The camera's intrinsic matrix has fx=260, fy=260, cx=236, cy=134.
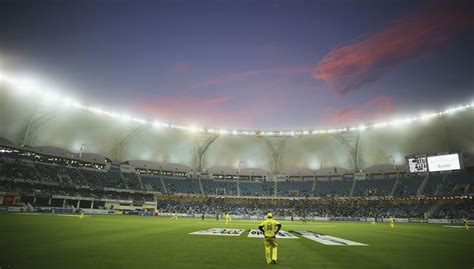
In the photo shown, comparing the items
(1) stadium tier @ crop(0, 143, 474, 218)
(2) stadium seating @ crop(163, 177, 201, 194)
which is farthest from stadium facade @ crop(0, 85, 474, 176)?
(2) stadium seating @ crop(163, 177, 201, 194)

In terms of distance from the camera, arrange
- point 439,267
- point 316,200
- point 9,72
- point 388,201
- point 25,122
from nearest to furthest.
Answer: point 439,267 → point 9,72 → point 25,122 → point 388,201 → point 316,200

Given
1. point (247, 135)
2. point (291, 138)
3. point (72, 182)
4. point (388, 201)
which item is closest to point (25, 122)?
point (72, 182)

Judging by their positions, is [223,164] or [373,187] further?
[223,164]

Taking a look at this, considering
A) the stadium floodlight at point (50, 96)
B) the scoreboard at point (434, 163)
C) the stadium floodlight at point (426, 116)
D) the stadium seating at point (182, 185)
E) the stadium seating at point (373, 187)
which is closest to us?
the stadium floodlight at point (50, 96)

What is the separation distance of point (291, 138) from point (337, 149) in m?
13.0

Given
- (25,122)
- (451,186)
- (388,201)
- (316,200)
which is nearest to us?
(25,122)

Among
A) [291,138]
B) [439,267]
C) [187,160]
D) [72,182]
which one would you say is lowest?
[439,267]

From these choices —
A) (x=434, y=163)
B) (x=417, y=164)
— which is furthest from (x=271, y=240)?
(x=434, y=163)

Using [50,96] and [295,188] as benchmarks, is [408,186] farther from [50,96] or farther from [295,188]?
[50,96]

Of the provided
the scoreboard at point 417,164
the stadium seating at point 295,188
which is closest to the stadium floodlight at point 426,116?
the scoreboard at point 417,164

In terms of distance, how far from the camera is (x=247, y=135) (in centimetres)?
7188

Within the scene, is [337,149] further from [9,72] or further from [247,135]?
[9,72]

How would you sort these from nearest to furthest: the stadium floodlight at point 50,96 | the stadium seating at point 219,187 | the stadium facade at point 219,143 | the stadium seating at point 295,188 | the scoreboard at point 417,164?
1. the stadium floodlight at point 50,96
2. the stadium facade at point 219,143
3. the scoreboard at point 417,164
4. the stadium seating at point 295,188
5. the stadium seating at point 219,187

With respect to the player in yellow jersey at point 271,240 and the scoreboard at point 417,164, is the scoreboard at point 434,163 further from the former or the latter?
the player in yellow jersey at point 271,240
